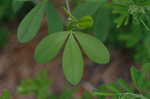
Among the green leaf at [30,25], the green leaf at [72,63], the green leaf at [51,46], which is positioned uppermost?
the green leaf at [30,25]

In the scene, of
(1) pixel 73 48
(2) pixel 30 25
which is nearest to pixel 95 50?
(1) pixel 73 48

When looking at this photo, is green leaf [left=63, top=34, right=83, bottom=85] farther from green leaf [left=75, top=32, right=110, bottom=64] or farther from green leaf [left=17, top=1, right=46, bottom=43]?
green leaf [left=17, top=1, right=46, bottom=43]

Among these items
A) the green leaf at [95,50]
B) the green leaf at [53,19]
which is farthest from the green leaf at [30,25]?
the green leaf at [95,50]

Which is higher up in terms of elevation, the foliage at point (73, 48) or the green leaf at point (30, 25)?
the green leaf at point (30, 25)

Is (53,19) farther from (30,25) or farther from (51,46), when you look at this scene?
(51,46)

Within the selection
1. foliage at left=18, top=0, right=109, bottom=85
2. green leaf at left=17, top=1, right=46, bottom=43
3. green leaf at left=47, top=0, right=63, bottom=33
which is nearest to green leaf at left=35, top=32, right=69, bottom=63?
foliage at left=18, top=0, right=109, bottom=85

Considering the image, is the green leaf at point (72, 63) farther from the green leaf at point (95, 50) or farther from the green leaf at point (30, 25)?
the green leaf at point (30, 25)
